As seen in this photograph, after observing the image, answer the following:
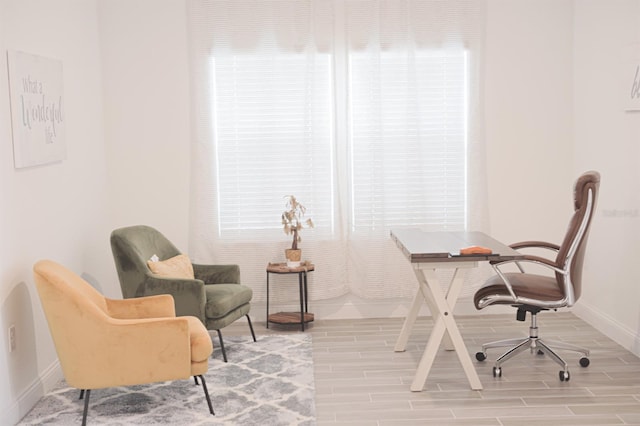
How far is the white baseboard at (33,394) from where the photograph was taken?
3.90 metres

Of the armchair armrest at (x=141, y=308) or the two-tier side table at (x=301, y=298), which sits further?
the two-tier side table at (x=301, y=298)

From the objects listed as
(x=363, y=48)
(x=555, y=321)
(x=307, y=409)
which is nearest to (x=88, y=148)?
(x=363, y=48)

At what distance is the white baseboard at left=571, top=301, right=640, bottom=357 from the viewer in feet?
16.2

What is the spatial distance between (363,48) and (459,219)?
5.01ft

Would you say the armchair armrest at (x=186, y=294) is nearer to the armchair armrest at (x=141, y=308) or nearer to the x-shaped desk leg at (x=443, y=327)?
the armchair armrest at (x=141, y=308)

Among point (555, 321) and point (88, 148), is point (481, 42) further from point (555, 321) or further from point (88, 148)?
point (88, 148)

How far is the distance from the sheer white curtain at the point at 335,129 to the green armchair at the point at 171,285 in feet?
2.64

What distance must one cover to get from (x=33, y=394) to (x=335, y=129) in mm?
2933

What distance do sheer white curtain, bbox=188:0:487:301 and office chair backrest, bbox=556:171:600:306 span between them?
1605 mm

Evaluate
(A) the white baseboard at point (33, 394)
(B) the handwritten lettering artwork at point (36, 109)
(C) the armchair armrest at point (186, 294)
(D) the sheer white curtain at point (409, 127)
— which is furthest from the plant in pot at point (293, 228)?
(A) the white baseboard at point (33, 394)

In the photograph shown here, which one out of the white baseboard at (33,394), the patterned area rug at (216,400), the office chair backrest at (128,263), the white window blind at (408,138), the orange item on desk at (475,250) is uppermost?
the white window blind at (408,138)

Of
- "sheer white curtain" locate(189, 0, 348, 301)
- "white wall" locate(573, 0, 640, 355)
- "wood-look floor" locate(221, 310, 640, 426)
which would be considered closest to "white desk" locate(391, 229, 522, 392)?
"wood-look floor" locate(221, 310, 640, 426)

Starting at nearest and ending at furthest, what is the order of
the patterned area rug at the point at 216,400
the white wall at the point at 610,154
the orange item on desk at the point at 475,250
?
the patterned area rug at the point at 216,400 → the orange item on desk at the point at 475,250 → the white wall at the point at 610,154

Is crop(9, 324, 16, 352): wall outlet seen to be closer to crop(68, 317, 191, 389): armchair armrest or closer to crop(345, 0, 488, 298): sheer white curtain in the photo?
crop(68, 317, 191, 389): armchair armrest
